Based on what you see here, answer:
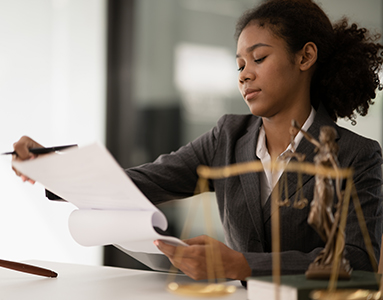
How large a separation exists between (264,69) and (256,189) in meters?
0.30

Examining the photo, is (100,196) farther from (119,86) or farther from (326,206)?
(119,86)

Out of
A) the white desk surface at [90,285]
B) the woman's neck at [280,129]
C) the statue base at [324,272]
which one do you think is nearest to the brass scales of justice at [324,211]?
the statue base at [324,272]

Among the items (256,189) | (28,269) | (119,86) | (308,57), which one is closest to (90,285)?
(28,269)

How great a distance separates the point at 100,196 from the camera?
2.66ft

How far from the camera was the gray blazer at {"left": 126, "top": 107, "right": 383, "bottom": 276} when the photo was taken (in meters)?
0.97

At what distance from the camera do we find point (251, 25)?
1.28 metres

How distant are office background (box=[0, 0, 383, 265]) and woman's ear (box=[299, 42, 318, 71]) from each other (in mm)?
1013

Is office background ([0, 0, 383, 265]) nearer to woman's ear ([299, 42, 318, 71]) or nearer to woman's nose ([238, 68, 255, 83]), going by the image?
woman's ear ([299, 42, 318, 71])

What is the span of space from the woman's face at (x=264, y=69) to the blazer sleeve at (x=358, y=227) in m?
0.24

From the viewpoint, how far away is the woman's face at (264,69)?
1221 mm

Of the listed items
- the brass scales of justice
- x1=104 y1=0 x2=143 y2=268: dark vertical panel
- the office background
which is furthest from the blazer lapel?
x1=104 y1=0 x2=143 y2=268: dark vertical panel

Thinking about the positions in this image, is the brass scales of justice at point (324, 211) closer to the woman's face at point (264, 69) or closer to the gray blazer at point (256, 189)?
the gray blazer at point (256, 189)

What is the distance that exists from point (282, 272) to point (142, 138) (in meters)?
2.09

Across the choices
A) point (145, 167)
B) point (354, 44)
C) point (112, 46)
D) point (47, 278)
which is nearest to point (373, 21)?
point (354, 44)
